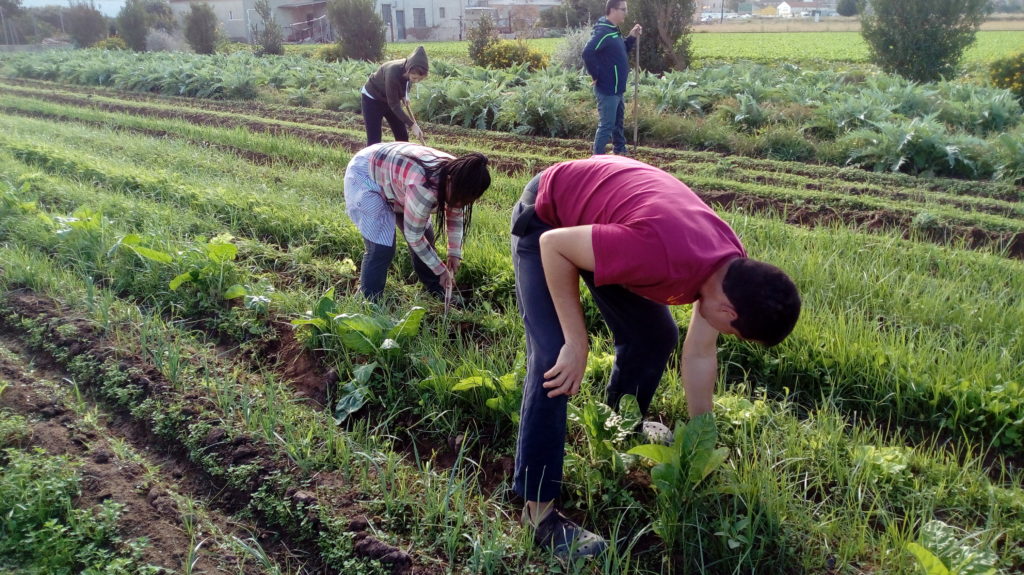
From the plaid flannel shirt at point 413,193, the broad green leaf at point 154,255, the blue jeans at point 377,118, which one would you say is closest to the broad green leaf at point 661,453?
the plaid flannel shirt at point 413,193

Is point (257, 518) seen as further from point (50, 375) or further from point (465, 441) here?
point (50, 375)

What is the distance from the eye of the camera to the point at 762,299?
1987 millimetres

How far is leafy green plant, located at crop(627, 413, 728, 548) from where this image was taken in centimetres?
253

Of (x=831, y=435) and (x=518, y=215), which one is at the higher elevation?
(x=518, y=215)

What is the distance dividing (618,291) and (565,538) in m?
0.89

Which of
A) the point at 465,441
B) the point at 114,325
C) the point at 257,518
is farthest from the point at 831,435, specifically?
the point at 114,325

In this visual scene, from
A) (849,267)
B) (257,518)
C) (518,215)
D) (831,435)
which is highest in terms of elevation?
(518,215)

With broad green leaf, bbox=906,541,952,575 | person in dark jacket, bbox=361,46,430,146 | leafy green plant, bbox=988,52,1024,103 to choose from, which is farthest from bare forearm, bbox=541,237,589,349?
leafy green plant, bbox=988,52,1024,103

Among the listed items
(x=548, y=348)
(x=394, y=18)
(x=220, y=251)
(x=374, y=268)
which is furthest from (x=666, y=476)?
(x=394, y=18)

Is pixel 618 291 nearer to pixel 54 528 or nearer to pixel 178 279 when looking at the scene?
pixel 54 528

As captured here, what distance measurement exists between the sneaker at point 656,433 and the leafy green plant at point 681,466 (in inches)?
13.8

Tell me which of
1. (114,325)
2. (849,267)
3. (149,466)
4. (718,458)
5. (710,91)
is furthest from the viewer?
(710,91)

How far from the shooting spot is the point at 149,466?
10.1ft

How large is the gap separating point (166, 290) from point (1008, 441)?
4523 millimetres
